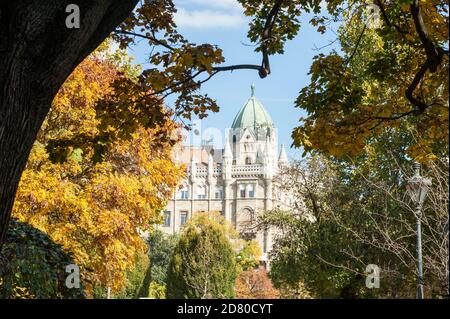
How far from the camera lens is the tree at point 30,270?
8195 mm

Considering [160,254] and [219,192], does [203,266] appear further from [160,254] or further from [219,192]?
[219,192]

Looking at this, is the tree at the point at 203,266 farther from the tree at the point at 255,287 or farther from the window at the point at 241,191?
the window at the point at 241,191

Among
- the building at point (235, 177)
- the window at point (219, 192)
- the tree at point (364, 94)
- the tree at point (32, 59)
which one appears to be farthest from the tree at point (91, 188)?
the window at point (219, 192)

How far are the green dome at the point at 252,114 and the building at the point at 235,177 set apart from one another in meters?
0.13

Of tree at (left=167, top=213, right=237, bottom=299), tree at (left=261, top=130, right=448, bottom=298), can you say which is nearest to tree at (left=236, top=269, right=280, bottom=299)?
tree at (left=167, top=213, right=237, bottom=299)

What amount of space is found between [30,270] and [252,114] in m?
87.6

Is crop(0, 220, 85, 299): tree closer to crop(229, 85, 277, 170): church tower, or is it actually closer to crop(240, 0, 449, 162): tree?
crop(240, 0, 449, 162): tree

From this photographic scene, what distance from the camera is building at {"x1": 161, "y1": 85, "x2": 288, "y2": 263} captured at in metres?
99.6

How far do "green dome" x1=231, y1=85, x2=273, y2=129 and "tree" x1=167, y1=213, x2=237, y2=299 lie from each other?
55.0 metres

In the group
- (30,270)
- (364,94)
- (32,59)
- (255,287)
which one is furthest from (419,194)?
(255,287)

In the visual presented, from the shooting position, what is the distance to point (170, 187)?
20234 mm

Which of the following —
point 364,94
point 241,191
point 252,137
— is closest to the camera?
point 364,94

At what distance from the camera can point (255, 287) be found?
4181 cm
